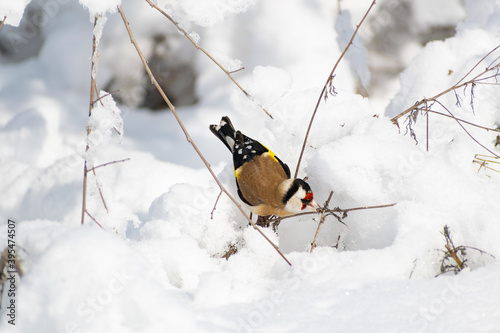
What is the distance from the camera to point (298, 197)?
214 centimetres

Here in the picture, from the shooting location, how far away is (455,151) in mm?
2188

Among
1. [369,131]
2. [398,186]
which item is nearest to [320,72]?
[369,131]

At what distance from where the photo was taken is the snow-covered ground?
51.2 inches

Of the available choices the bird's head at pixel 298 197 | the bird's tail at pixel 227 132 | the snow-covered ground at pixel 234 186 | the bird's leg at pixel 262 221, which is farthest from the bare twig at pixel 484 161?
the bird's tail at pixel 227 132

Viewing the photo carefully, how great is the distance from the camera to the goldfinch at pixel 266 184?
2158 mm

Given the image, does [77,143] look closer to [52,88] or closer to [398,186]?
[52,88]

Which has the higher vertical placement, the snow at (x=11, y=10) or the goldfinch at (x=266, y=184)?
the snow at (x=11, y=10)

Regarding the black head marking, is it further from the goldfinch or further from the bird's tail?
the bird's tail

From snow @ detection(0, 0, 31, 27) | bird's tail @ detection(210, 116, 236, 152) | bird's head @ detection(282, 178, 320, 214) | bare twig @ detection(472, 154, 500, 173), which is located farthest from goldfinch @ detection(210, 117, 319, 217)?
snow @ detection(0, 0, 31, 27)

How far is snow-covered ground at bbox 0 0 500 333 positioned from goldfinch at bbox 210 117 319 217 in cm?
10

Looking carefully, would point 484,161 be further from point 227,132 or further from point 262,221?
point 227,132

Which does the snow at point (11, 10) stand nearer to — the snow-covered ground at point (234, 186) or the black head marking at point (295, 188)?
the snow-covered ground at point (234, 186)

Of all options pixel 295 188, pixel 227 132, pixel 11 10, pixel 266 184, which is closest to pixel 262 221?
pixel 266 184

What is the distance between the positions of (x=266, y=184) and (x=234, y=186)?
0.71 ft
